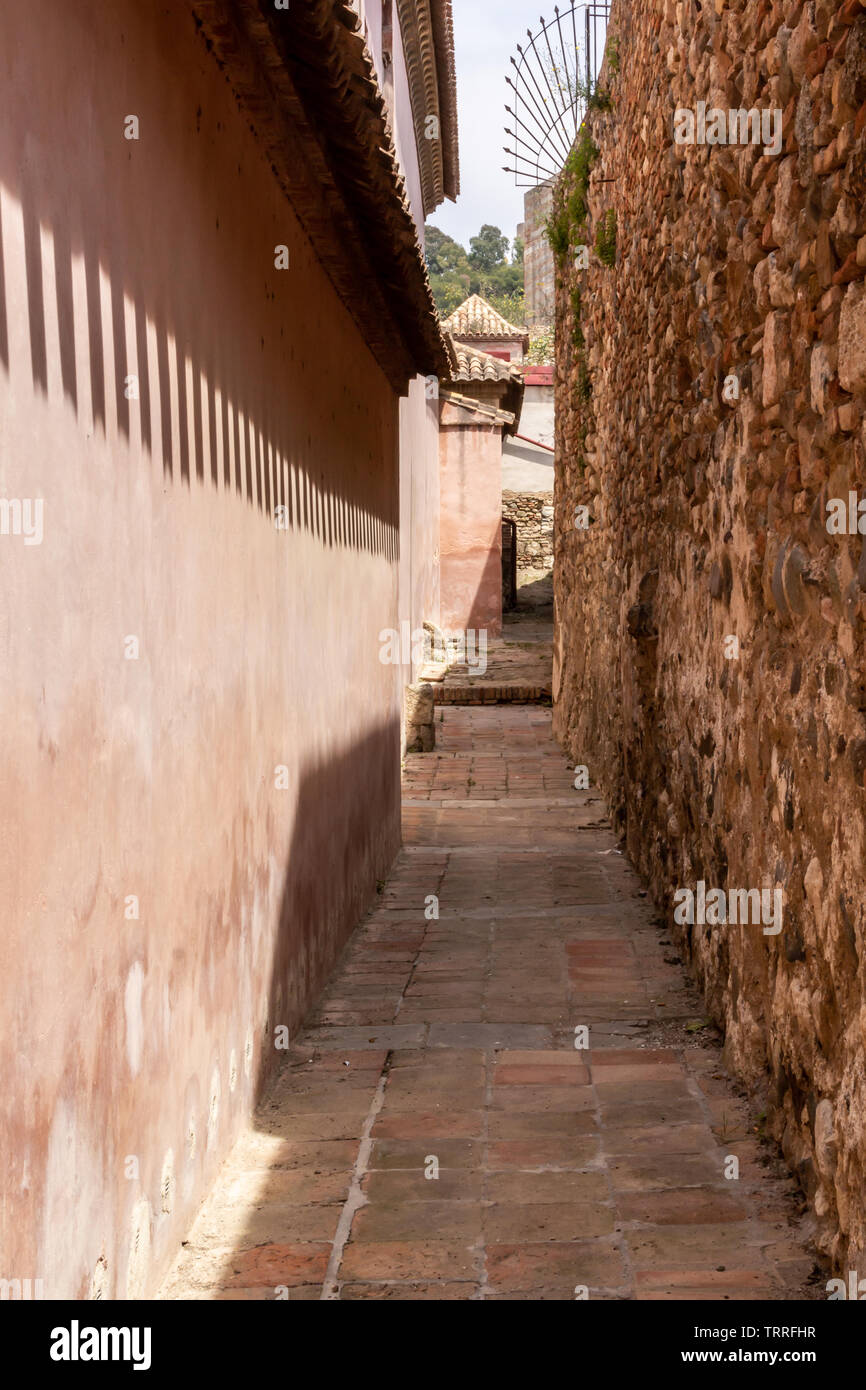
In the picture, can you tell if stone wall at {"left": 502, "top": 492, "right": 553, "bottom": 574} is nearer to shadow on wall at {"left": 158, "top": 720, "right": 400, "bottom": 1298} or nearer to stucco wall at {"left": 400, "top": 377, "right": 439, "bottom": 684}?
stucco wall at {"left": 400, "top": 377, "right": 439, "bottom": 684}

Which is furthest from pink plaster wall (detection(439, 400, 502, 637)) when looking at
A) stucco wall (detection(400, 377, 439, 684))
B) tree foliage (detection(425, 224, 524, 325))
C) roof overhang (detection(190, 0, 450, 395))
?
tree foliage (detection(425, 224, 524, 325))

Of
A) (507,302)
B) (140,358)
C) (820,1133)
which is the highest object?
(507,302)

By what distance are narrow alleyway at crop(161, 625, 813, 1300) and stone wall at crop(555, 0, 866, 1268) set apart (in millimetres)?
229

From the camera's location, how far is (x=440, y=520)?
21047 millimetres

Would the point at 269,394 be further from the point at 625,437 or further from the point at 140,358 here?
the point at 625,437

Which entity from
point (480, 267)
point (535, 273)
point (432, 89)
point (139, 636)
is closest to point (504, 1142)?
point (139, 636)

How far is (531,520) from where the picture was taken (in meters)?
26.1

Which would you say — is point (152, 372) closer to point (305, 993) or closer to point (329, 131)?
point (329, 131)

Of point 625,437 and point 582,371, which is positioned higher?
point 582,371

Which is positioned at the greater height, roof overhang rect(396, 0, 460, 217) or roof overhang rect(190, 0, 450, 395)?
roof overhang rect(396, 0, 460, 217)

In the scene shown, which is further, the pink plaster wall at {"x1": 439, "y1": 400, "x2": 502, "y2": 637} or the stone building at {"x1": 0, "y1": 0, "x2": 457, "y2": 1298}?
the pink plaster wall at {"x1": 439, "y1": 400, "x2": 502, "y2": 637}

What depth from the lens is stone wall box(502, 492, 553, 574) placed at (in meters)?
26.1
